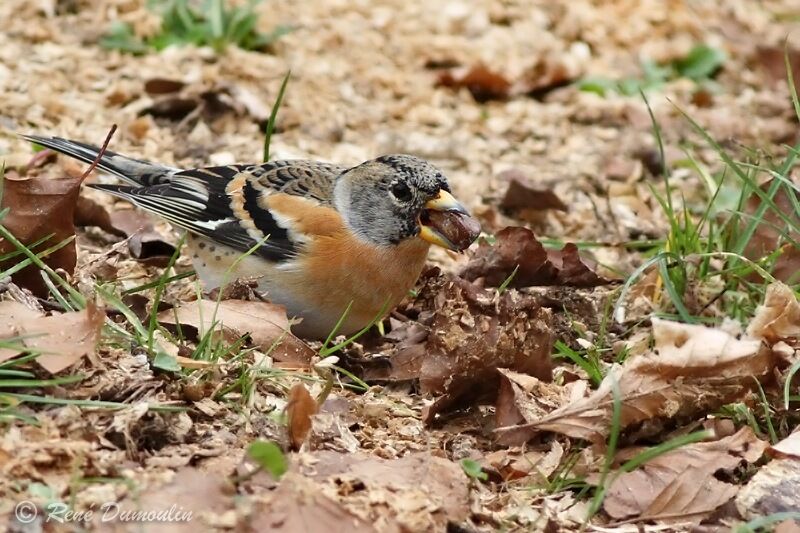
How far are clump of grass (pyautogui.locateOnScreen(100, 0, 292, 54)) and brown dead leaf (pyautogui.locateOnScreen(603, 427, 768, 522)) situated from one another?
3670mm

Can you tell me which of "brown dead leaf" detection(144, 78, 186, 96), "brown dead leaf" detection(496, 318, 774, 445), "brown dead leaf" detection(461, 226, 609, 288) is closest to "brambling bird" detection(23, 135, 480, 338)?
"brown dead leaf" detection(461, 226, 609, 288)

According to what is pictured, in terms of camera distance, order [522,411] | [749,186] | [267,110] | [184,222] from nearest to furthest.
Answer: [522,411] → [749,186] → [184,222] → [267,110]

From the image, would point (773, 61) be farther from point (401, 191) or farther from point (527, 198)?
point (401, 191)

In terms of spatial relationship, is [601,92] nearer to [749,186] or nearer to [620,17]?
[620,17]

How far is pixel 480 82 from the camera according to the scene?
20.9ft

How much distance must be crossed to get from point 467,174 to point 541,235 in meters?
0.64

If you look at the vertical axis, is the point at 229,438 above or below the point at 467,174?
above

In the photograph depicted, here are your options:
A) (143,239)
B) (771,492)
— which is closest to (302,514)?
(771,492)

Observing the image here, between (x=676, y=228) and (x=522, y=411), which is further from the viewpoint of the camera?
(x=676, y=228)

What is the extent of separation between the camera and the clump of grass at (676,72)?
6586mm

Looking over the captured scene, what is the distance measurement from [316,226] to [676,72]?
3.75 meters

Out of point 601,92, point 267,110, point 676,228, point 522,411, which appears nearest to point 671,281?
point 676,228

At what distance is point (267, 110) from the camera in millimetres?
5508

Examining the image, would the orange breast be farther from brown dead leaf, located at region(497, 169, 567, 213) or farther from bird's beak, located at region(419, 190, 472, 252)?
Result: brown dead leaf, located at region(497, 169, 567, 213)
